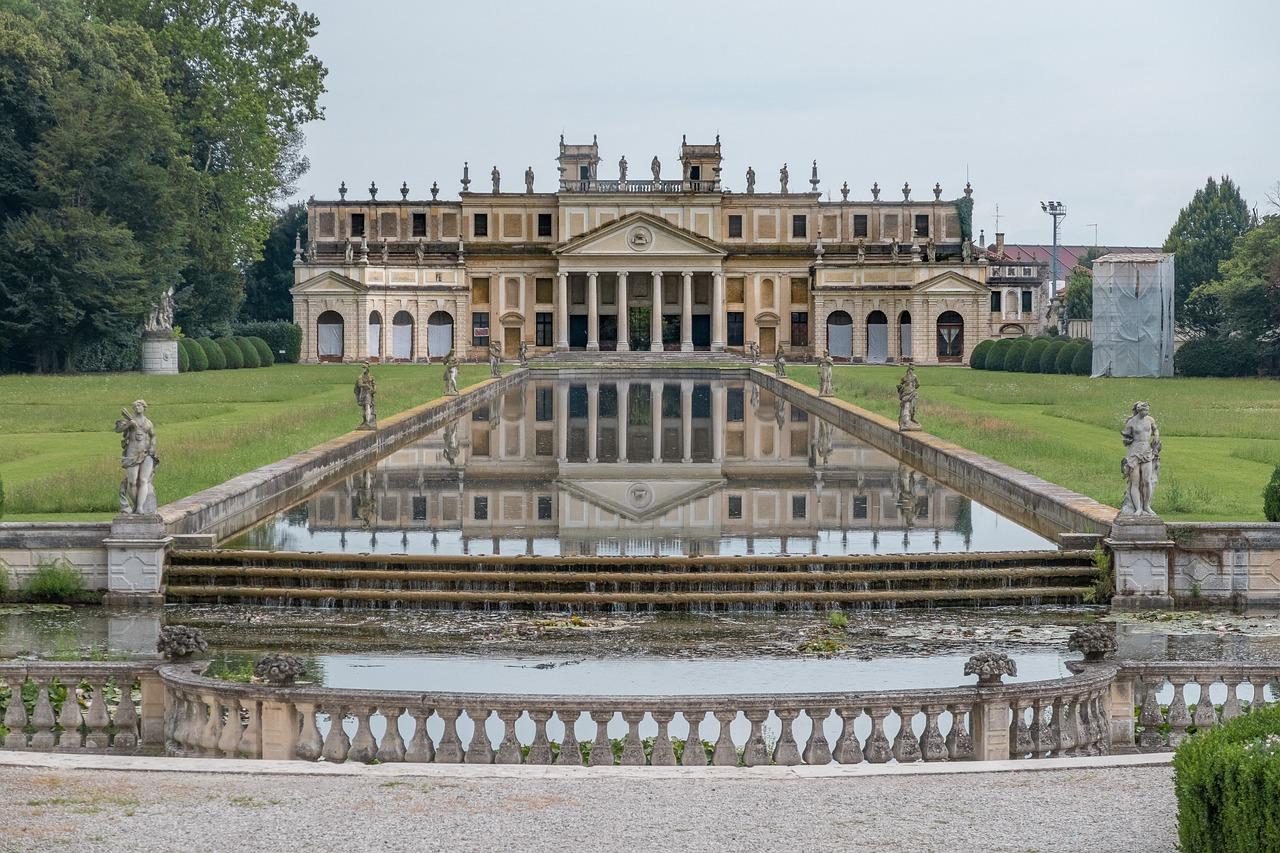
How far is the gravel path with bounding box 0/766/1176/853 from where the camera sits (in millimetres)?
7895

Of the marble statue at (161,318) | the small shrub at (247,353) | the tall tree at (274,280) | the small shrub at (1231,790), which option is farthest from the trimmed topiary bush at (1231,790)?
the tall tree at (274,280)

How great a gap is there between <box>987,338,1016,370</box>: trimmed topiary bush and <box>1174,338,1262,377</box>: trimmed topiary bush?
39.0 ft

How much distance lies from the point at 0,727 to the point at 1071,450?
21.6 metres

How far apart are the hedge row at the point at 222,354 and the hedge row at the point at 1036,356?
113 ft

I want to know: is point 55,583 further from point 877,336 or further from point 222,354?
point 877,336

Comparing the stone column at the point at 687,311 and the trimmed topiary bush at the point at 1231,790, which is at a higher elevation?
the stone column at the point at 687,311

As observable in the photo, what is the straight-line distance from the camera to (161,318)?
65.2 metres

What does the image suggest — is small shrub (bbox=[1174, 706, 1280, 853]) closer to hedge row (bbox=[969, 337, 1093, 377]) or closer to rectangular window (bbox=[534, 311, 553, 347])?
hedge row (bbox=[969, 337, 1093, 377])

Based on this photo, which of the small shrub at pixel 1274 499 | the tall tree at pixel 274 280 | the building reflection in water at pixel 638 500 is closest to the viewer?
the small shrub at pixel 1274 499

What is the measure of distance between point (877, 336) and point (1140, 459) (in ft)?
256

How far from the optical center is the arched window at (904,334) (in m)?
92.4

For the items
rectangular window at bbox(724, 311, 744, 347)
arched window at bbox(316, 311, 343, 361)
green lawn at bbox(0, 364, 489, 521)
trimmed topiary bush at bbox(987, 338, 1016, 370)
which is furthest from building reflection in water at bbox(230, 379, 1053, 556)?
rectangular window at bbox(724, 311, 744, 347)

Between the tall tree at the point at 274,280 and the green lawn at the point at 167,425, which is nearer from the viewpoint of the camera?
the green lawn at the point at 167,425

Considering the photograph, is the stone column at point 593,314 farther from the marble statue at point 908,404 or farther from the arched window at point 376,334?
the marble statue at point 908,404
